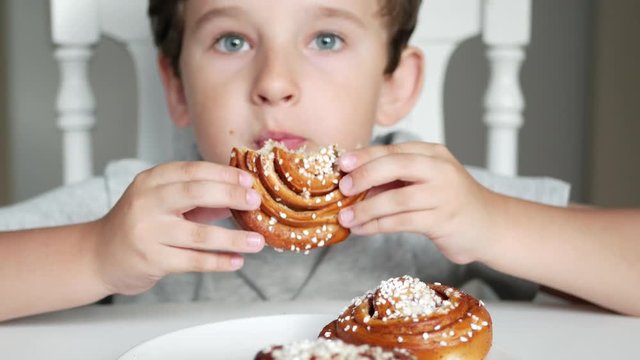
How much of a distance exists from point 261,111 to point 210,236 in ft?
1.08

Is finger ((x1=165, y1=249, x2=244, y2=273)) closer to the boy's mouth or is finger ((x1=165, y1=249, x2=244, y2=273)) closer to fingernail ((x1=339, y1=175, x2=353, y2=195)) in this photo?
fingernail ((x1=339, y1=175, x2=353, y2=195))

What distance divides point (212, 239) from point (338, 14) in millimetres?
509

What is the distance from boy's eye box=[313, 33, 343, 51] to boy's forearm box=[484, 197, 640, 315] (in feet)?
1.25

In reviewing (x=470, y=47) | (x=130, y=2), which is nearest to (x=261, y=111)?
(x=130, y=2)

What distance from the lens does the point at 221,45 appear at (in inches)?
51.5

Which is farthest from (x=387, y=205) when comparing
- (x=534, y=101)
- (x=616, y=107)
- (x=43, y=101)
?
(x=43, y=101)

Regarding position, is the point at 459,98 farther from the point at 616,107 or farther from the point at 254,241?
the point at 254,241

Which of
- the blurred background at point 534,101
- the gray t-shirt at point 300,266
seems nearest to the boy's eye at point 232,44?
the gray t-shirt at point 300,266

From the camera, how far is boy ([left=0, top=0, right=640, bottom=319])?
3.07 ft

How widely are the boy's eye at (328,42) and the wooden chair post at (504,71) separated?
480mm

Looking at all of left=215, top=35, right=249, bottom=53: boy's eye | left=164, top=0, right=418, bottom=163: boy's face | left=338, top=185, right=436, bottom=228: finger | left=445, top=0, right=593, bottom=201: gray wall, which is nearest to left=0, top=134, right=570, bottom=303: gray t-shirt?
left=164, top=0, right=418, bottom=163: boy's face

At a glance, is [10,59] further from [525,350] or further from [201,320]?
[525,350]

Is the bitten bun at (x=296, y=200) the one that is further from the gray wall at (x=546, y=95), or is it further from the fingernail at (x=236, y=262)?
the gray wall at (x=546, y=95)

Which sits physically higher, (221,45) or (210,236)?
(221,45)
